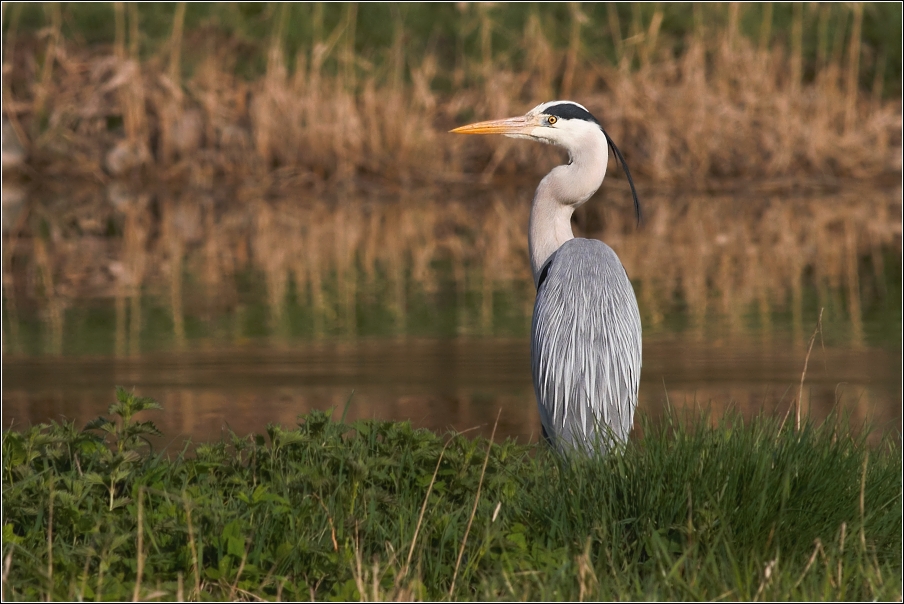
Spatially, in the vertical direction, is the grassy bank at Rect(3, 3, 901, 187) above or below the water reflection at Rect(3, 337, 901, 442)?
above

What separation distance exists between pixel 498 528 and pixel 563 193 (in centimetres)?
233

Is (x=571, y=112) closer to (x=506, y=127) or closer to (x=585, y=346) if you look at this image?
(x=506, y=127)

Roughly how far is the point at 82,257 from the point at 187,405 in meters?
6.10

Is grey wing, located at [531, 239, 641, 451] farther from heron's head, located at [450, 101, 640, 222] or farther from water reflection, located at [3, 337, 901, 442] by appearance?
water reflection, located at [3, 337, 901, 442]

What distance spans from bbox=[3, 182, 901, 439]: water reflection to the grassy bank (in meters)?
0.99

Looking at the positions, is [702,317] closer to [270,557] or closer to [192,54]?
[270,557]

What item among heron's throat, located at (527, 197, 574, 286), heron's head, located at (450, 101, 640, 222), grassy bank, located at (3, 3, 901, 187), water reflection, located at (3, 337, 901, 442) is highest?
grassy bank, located at (3, 3, 901, 187)

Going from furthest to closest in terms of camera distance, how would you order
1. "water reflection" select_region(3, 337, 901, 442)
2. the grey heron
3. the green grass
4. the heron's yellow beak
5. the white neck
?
"water reflection" select_region(3, 337, 901, 442)
the heron's yellow beak
the white neck
the grey heron
the green grass

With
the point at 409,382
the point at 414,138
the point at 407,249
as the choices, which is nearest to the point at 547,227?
the point at 409,382

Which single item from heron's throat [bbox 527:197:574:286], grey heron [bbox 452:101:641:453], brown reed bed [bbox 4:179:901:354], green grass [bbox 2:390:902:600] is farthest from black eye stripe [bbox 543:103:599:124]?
brown reed bed [bbox 4:179:901:354]

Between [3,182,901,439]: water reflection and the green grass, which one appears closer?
the green grass

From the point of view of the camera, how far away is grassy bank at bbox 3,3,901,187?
17391 mm

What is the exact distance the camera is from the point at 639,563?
161 inches

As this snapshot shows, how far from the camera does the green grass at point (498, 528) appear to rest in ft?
12.9
